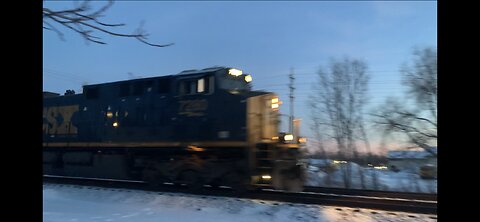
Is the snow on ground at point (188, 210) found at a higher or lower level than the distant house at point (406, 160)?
higher

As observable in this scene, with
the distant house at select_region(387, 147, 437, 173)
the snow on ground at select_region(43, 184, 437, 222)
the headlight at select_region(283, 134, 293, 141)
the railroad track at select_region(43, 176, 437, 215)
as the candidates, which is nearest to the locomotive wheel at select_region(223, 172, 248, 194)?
the railroad track at select_region(43, 176, 437, 215)

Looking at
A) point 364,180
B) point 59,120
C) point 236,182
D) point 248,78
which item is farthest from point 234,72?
point 364,180

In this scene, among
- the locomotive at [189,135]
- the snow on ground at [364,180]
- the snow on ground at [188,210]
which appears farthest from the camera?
the snow on ground at [364,180]

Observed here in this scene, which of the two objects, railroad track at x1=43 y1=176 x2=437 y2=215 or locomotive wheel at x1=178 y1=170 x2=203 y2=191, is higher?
locomotive wheel at x1=178 y1=170 x2=203 y2=191

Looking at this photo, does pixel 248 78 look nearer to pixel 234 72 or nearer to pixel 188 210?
pixel 234 72

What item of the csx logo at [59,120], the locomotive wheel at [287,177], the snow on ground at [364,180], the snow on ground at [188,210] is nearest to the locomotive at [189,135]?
the locomotive wheel at [287,177]

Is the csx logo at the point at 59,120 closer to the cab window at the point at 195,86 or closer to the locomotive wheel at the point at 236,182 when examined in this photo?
the cab window at the point at 195,86

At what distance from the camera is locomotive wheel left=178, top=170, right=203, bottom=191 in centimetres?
1270

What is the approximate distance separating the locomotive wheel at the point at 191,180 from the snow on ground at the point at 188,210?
114 centimetres

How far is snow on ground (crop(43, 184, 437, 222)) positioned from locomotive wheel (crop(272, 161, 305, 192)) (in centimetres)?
143

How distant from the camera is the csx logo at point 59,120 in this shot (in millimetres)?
17156

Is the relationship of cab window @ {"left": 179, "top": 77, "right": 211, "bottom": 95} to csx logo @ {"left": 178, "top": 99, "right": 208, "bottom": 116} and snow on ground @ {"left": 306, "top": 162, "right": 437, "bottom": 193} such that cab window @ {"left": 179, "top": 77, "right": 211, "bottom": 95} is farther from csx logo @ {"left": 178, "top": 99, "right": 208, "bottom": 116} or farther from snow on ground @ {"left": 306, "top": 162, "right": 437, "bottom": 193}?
snow on ground @ {"left": 306, "top": 162, "right": 437, "bottom": 193}
